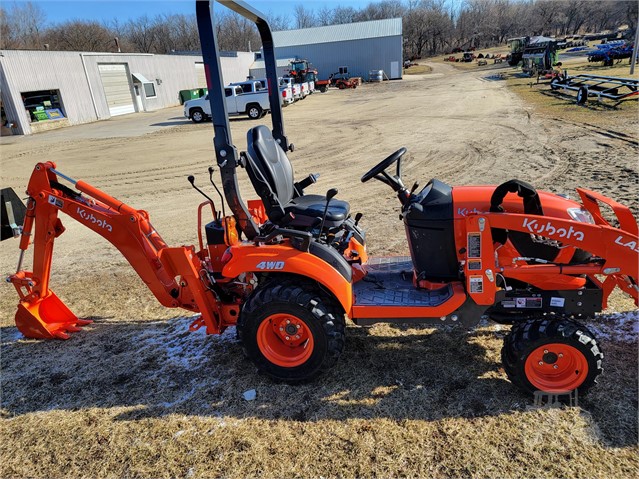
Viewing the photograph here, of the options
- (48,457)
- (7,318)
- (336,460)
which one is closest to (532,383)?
(336,460)

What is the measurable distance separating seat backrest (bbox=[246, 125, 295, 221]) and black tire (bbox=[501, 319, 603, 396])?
1843 millimetres

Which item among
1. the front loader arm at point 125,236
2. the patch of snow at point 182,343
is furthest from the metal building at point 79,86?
the patch of snow at point 182,343

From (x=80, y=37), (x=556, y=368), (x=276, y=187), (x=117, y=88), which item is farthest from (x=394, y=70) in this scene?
(x=556, y=368)

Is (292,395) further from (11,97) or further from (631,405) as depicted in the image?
(11,97)

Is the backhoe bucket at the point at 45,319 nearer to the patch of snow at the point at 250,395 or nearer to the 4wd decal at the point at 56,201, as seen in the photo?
the 4wd decal at the point at 56,201

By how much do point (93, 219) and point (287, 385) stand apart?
6.35 ft

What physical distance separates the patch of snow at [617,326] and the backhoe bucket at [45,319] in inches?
175

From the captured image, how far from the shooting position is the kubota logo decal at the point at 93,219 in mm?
3422

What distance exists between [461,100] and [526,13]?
71.7m

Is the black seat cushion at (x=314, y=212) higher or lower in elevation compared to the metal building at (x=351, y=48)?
lower

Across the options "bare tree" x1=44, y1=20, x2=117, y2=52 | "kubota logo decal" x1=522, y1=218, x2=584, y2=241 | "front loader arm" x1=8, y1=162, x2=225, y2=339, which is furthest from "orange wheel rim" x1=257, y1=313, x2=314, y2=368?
"bare tree" x1=44, y1=20, x2=117, y2=52

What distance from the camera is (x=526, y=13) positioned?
76062 millimetres

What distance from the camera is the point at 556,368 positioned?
2807 millimetres

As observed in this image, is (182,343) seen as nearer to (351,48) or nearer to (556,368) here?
(556,368)
